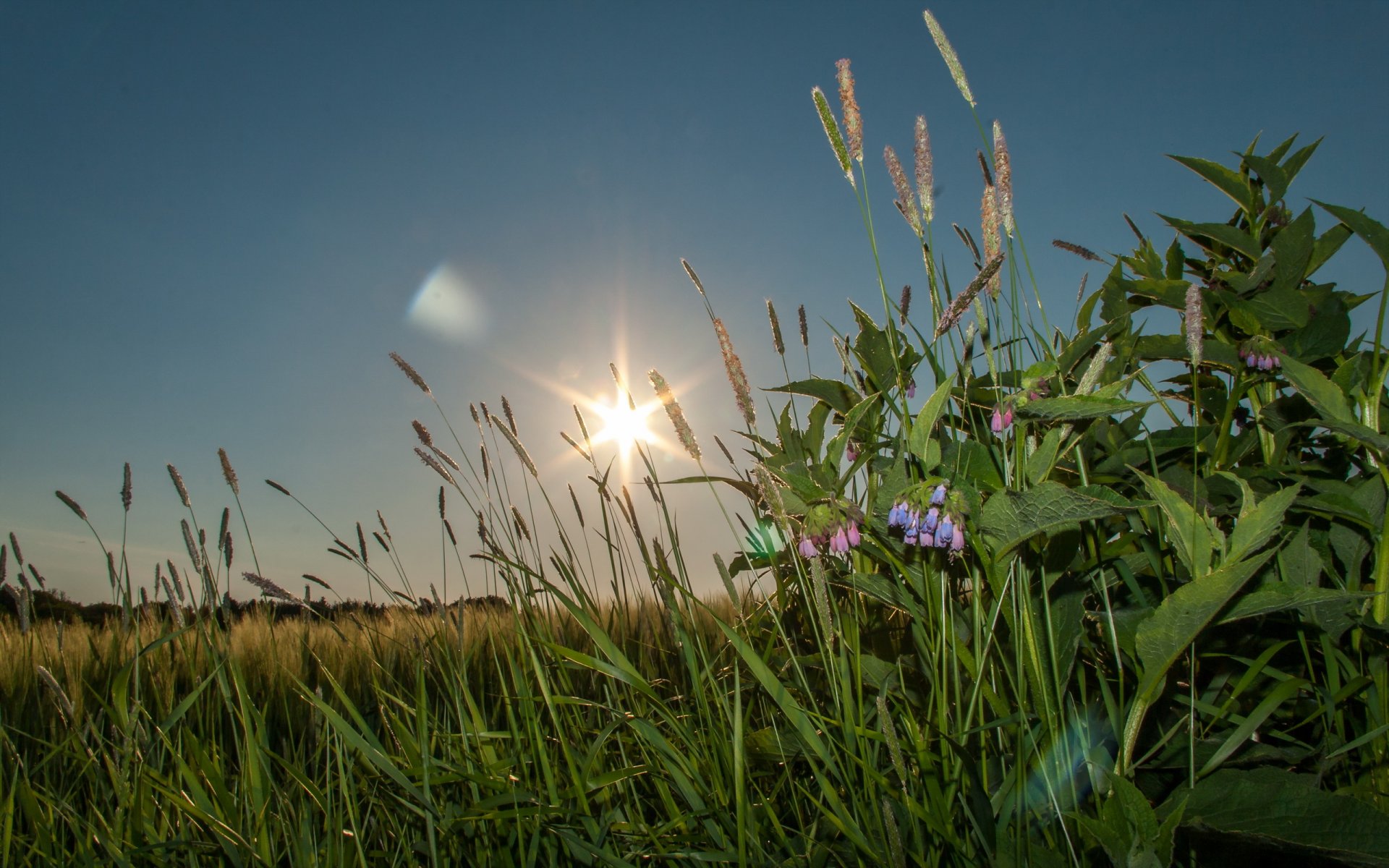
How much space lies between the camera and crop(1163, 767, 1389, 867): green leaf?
0.96 m

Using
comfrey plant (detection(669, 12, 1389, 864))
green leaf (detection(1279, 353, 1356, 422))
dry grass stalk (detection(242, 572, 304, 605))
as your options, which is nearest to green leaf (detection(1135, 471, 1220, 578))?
comfrey plant (detection(669, 12, 1389, 864))

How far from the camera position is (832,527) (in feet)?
4.07

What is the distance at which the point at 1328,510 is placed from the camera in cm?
132

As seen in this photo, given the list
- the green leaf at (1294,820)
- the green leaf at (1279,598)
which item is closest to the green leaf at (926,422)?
the green leaf at (1279,598)

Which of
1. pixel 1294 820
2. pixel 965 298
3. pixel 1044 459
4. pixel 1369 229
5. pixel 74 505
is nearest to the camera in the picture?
pixel 1294 820

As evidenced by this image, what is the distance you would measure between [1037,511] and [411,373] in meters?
1.56

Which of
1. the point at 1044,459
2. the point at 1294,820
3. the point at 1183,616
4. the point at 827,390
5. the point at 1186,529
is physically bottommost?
the point at 1294,820

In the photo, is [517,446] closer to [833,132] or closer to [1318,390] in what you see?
[833,132]

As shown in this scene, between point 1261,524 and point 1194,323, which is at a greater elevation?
point 1194,323

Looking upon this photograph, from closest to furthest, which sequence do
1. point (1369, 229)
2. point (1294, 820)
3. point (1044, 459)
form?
point (1294, 820) < point (1044, 459) < point (1369, 229)

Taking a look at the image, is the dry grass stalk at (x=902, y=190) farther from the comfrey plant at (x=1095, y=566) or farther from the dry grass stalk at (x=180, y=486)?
the dry grass stalk at (x=180, y=486)

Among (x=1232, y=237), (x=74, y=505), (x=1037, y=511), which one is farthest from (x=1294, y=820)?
(x=74, y=505)

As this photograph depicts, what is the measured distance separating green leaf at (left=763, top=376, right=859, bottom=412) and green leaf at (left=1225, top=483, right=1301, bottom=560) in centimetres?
64

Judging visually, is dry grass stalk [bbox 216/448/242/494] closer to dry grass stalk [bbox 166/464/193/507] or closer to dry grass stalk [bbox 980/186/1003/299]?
dry grass stalk [bbox 166/464/193/507]
